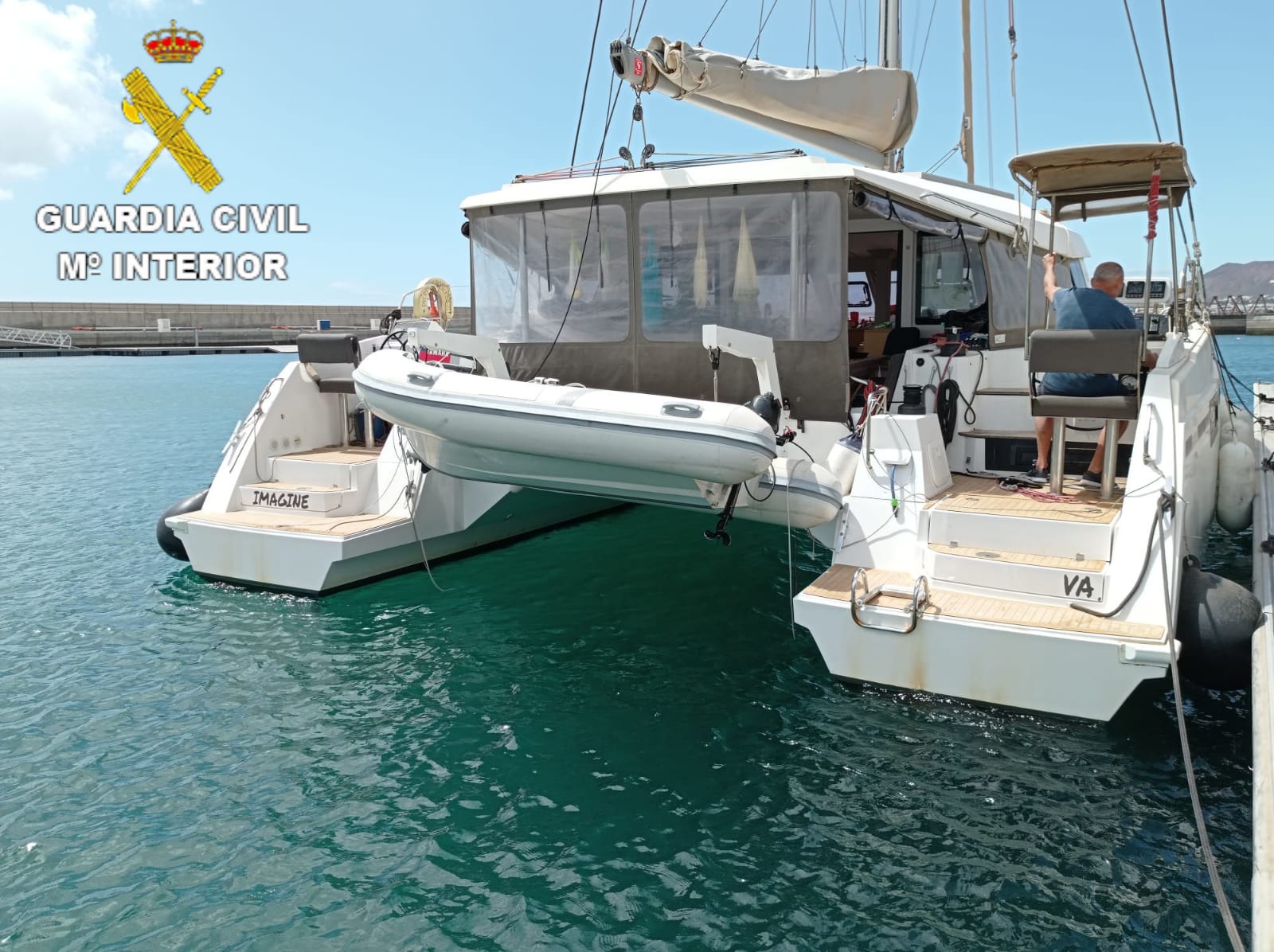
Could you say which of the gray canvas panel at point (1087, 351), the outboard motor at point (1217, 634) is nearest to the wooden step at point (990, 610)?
the outboard motor at point (1217, 634)

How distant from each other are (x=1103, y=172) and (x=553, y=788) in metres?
5.01

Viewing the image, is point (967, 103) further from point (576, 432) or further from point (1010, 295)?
point (576, 432)

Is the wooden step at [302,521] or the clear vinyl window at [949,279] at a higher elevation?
the clear vinyl window at [949,279]

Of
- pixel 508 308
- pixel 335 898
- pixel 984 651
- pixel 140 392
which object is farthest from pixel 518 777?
pixel 140 392

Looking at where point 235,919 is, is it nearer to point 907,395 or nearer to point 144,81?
point 907,395

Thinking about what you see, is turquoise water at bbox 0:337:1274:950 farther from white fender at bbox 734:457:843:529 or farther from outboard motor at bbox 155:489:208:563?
white fender at bbox 734:457:843:529

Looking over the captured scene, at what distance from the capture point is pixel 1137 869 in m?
3.85

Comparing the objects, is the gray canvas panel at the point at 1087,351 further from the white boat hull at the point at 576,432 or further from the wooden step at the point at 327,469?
the wooden step at the point at 327,469

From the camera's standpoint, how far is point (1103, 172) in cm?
612

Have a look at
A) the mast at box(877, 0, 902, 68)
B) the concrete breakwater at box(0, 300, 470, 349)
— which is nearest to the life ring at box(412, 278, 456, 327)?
the mast at box(877, 0, 902, 68)

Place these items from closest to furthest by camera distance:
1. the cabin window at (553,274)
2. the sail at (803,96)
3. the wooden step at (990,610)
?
the wooden step at (990,610) → the cabin window at (553,274) → the sail at (803,96)

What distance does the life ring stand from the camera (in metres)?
9.25

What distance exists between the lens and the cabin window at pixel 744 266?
20.8 ft

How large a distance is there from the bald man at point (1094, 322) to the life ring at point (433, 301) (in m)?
5.56
